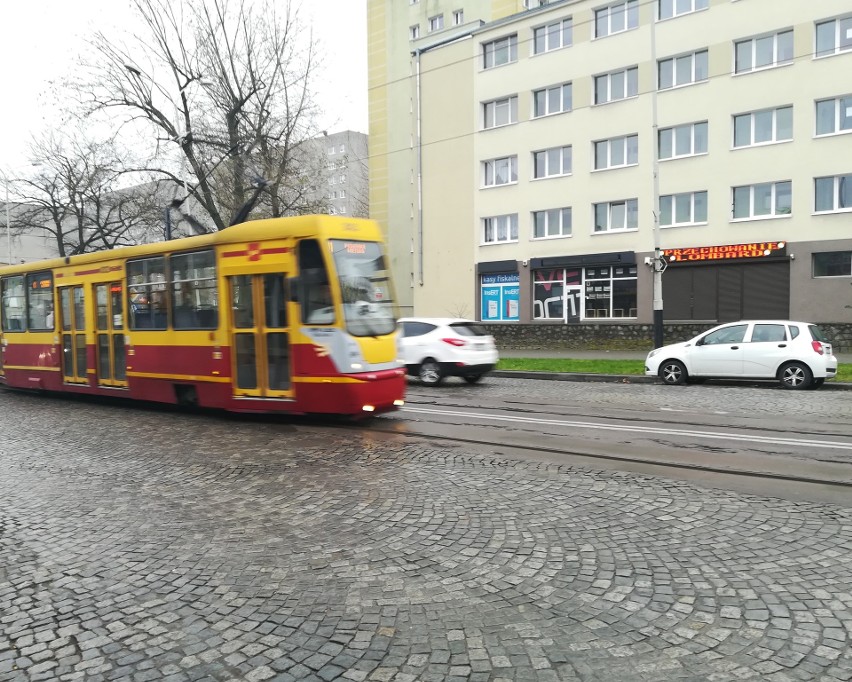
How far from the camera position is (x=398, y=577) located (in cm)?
415

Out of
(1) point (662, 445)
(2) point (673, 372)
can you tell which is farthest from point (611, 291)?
(1) point (662, 445)

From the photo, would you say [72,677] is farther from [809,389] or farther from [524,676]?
[809,389]

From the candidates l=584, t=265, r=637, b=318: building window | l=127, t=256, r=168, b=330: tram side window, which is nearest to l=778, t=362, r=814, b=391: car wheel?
l=127, t=256, r=168, b=330: tram side window

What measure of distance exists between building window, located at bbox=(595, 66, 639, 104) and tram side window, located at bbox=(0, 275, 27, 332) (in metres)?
25.4

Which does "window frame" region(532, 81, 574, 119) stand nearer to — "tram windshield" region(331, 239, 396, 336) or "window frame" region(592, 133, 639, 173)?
"window frame" region(592, 133, 639, 173)

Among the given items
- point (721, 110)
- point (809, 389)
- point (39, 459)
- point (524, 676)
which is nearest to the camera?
point (524, 676)

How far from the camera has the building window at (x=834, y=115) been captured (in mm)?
25906

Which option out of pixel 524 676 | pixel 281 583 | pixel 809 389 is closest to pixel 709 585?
pixel 524 676

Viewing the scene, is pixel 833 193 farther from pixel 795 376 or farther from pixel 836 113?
pixel 795 376

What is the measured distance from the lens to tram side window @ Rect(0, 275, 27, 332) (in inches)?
606

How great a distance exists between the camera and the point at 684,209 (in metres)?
29.4

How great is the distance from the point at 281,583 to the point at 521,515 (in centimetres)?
203

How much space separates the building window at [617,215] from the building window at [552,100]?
205 inches

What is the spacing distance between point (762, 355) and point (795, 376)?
77 cm
